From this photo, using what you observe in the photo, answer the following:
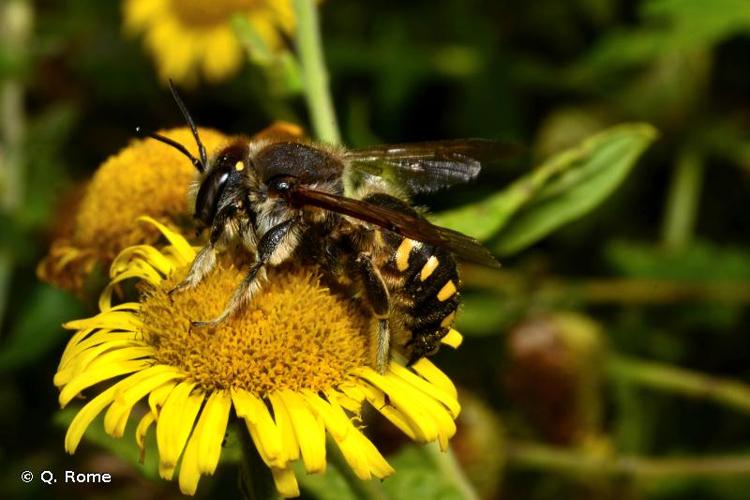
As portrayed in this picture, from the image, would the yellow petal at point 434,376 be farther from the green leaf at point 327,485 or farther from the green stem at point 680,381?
the green stem at point 680,381

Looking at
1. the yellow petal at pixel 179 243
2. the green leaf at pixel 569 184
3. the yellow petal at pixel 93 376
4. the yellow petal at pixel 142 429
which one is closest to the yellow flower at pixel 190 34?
the green leaf at pixel 569 184

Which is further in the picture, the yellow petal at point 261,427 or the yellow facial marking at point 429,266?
the yellow facial marking at point 429,266

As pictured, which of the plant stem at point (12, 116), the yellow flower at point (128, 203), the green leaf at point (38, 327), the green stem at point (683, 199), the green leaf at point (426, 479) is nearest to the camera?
the yellow flower at point (128, 203)

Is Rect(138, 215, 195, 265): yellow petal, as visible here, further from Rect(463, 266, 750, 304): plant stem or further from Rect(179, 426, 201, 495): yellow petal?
Rect(463, 266, 750, 304): plant stem

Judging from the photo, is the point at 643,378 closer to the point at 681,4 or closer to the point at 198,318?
the point at 681,4

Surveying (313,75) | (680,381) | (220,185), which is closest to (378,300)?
(220,185)

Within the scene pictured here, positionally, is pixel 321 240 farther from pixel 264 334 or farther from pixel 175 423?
pixel 175 423
